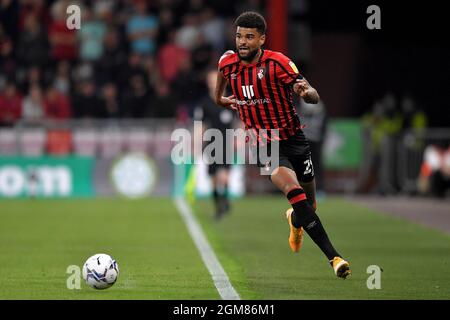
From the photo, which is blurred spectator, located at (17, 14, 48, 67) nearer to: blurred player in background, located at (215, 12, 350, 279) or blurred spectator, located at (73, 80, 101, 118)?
blurred spectator, located at (73, 80, 101, 118)

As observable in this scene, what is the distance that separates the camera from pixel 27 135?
22.2 m

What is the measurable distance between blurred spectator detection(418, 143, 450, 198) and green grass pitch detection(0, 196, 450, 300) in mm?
2733

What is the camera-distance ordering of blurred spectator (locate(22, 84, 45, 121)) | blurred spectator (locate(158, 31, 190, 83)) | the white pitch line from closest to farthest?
the white pitch line → blurred spectator (locate(22, 84, 45, 121)) → blurred spectator (locate(158, 31, 190, 83))

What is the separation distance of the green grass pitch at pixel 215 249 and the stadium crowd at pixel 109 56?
325cm

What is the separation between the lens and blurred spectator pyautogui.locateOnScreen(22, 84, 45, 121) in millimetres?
22719

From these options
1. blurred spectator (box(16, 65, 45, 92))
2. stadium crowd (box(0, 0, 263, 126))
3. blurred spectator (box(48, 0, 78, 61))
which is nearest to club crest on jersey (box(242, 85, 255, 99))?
stadium crowd (box(0, 0, 263, 126))

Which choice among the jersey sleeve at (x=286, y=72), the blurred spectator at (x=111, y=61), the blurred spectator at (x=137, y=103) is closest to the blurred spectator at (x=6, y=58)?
the blurred spectator at (x=111, y=61)

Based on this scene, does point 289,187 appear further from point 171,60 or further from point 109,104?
point 171,60

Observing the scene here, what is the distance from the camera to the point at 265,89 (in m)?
10.1

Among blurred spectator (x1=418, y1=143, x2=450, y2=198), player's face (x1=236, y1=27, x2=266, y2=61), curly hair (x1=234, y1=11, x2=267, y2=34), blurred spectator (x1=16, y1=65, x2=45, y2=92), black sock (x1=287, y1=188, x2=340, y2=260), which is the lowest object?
blurred spectator (x1=418, y1=143, x2=450, y2=198)

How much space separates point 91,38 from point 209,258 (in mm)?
13554

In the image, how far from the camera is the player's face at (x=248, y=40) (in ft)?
32.5

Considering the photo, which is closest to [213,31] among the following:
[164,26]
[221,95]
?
[164,26]
